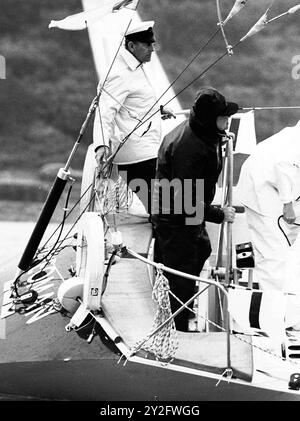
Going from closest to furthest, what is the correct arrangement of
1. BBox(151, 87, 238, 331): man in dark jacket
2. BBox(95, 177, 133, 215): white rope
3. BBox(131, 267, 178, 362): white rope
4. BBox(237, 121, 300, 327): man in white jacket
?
1. BBox(131, 267, 178, 362): white rope
2. BBox(151, 87, 238, 331): man in dark jacket
3. BBox(237, 121, 300, 327): man in white jacket
4. BBox(95, 177, 133, 215): white rope

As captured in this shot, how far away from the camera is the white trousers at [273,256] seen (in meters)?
3.42

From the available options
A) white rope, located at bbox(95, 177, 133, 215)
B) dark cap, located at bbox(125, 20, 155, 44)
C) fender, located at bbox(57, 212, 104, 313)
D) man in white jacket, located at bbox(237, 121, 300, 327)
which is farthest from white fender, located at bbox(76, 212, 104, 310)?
dark cap, located at bbox(125, 20, 155, 44)

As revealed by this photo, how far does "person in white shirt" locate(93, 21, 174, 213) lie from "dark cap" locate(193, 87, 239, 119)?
48 cm

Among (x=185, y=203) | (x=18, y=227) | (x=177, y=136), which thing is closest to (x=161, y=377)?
(x=185, y=203)

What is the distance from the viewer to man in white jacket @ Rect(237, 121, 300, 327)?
3.39m

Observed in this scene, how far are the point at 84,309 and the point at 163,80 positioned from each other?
136 inches

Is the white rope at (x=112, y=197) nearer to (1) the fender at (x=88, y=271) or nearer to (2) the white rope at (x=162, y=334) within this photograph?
(1) the fender at (x=88, y=271)

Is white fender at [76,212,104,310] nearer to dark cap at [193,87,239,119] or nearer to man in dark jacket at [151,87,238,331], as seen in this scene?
man in dark jacket at [151,87,238,331]

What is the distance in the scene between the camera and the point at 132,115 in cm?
373

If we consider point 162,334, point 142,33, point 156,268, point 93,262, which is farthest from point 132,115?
point 162,334

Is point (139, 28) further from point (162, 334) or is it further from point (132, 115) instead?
point (162, 334)

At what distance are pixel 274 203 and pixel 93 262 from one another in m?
0.90

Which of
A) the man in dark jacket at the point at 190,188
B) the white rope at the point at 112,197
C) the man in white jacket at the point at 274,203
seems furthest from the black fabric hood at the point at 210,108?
the white rope at the point at 112,197

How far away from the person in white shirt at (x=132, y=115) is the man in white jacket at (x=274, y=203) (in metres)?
0.50
